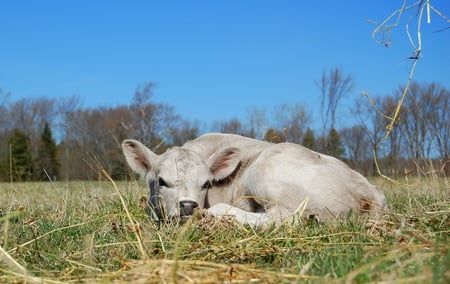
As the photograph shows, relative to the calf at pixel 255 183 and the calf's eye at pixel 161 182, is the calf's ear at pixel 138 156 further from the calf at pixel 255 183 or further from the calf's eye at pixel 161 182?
the calf's eye at pixel 161 182

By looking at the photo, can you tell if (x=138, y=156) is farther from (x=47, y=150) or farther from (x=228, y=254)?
(x=47, y=150)

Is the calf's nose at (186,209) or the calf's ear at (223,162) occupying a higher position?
the calf's ear at (223,162)

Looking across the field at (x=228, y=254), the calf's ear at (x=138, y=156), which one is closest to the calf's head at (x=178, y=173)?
the calf's ear at (x=138, y=156)

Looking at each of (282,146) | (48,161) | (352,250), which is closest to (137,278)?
(352,250)

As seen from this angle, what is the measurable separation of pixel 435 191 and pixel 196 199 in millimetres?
3554

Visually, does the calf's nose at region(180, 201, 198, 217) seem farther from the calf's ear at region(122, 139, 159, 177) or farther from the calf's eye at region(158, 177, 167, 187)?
the calf's ear at region(122, 139, 159, 177)

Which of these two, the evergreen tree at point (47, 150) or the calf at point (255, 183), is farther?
the evergreen tree at point (47, 150)

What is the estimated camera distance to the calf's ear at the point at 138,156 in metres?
6.56

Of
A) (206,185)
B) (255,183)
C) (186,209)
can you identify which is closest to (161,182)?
(206,185)

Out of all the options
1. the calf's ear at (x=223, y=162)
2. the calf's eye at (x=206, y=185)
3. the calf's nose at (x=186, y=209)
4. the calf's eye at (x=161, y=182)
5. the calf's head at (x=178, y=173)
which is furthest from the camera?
the calf's ear at (x=223, y=162)

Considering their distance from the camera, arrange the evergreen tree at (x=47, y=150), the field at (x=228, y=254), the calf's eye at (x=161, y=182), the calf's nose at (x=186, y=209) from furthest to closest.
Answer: the evergreen tree at (x=47, y=150) → the calf's eye at (x=161, y=182) → the calf's nose at (x=186, y=209) → the field at (x=228, y=254)

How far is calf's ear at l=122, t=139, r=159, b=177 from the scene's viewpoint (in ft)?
21.5

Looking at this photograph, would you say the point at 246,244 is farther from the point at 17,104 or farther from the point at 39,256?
the point at 17,104

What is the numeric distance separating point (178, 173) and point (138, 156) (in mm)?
1024
